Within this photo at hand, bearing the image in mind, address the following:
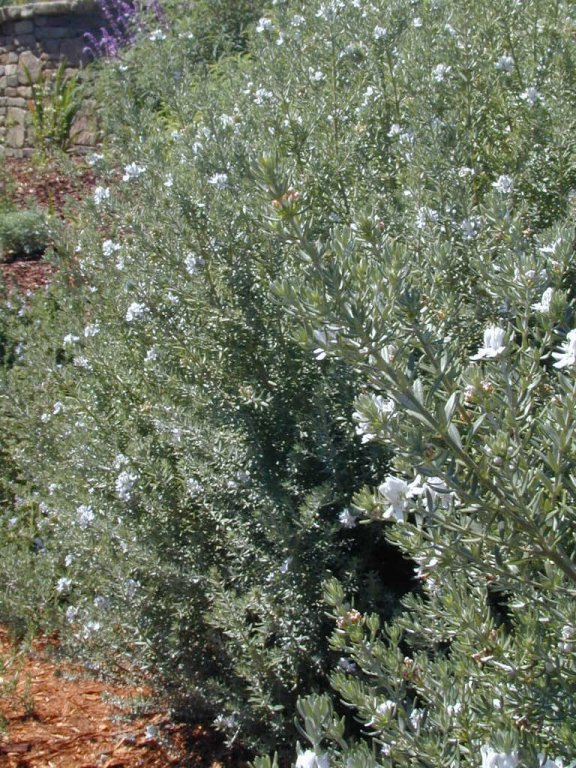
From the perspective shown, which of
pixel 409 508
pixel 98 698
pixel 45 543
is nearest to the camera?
pixel 409 508

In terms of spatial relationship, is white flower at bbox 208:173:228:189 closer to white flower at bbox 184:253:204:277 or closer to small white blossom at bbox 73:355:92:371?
white flower at bbox 184:253:204:277

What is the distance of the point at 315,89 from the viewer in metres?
4.16

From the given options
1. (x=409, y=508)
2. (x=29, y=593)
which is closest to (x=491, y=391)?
(x=409, y=508)

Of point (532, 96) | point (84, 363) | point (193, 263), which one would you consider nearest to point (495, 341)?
point (193, 263)

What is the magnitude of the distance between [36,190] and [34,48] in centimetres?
404

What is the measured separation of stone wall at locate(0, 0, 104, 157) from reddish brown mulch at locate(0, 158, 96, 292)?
1.14m

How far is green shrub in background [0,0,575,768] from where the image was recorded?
1763mm

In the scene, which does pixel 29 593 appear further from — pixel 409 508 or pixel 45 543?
Result: pixel 409 508

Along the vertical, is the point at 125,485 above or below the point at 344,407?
below

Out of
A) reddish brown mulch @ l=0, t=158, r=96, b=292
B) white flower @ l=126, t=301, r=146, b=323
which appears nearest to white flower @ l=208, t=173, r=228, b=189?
white flower @ l=126, t=301, r=146, b=323

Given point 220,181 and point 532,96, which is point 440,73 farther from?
point 220,181

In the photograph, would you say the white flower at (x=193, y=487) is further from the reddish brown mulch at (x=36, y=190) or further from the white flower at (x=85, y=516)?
the reddish brown mulch at (x=36, y=190)

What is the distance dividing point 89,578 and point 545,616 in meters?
2.28

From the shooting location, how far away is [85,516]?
11.3ft
